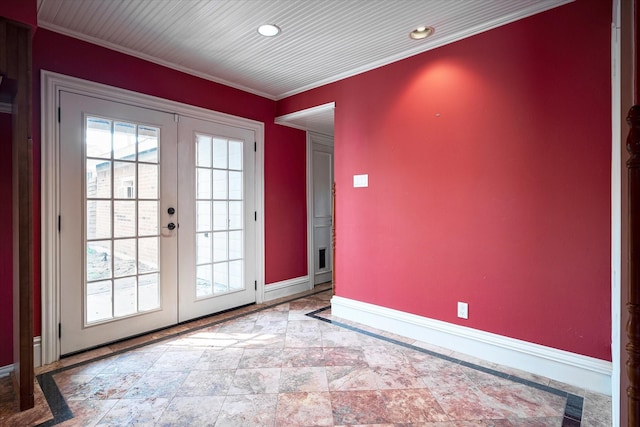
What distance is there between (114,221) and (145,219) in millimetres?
246

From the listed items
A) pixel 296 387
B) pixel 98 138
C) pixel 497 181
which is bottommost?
pixel 296 387

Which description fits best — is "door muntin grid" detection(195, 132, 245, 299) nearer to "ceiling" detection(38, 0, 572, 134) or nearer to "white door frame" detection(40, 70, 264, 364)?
"ceiling" detection(38, 0, 572, 134)

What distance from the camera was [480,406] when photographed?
5.98 ft

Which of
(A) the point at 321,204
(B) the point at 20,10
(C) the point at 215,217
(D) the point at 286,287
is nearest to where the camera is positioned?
(B) the point at 20,10

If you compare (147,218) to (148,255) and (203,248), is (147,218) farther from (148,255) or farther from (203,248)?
(203,248)

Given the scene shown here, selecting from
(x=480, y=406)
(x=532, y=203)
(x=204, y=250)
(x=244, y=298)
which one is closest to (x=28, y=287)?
(x=204, y=250)

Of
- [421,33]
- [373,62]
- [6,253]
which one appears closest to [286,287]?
[6,253]

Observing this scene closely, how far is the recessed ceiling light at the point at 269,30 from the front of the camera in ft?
7.81

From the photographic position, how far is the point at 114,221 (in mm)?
2658

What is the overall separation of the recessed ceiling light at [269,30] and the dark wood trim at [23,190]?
139cm

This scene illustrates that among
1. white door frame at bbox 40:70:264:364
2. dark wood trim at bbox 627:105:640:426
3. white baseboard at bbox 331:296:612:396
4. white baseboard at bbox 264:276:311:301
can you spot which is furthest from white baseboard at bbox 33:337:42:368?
dark wood trim at bbox 627:105:640:426

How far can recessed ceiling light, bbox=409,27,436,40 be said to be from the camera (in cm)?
243

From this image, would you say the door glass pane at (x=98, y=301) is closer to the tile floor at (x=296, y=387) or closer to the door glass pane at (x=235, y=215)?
the tile floor at (x=296, y=387)

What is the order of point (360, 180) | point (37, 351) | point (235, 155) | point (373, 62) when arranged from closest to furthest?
point (37, 351)
point (373, 62)
point (360, 180)
point (235, 155)
